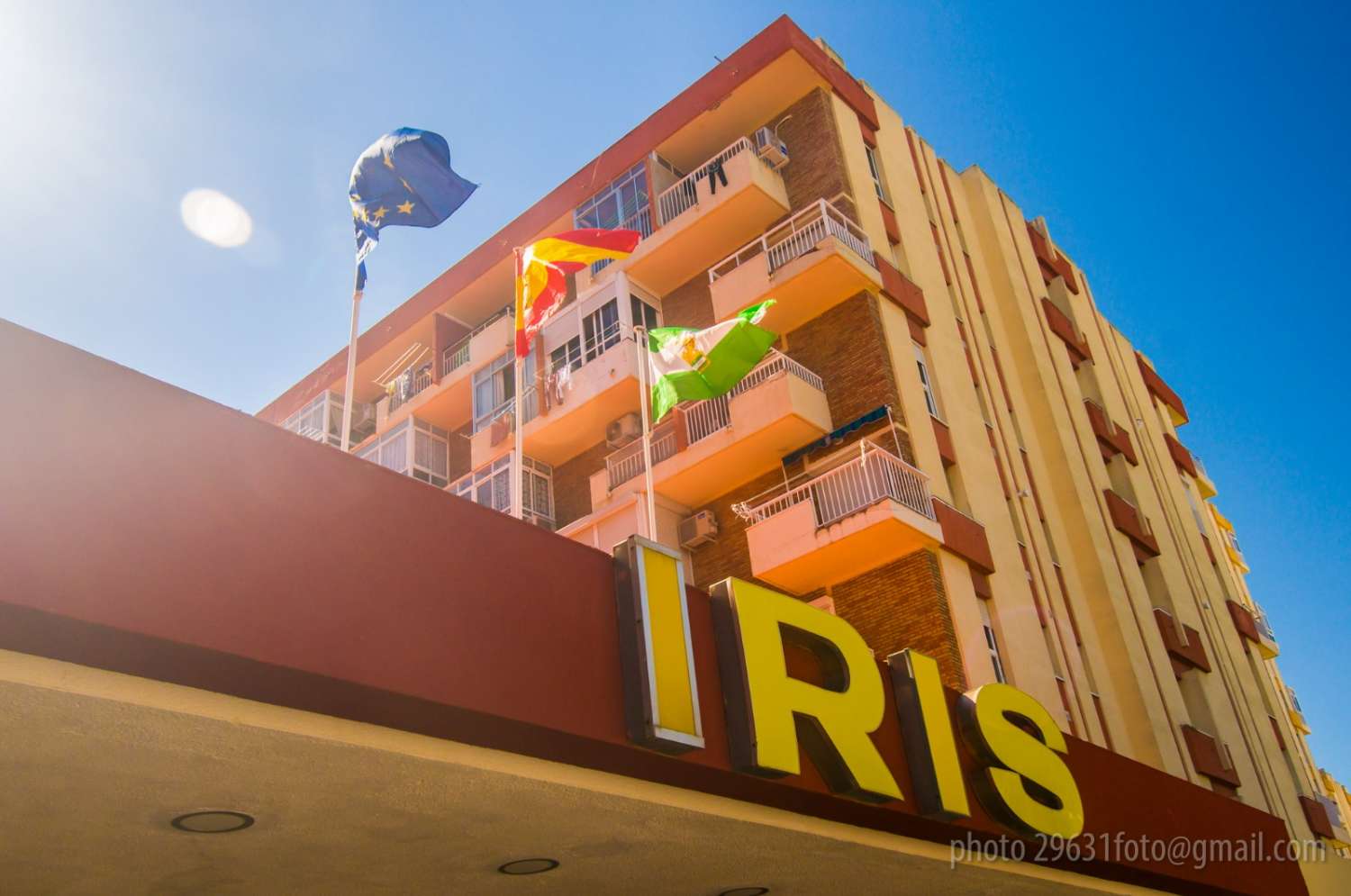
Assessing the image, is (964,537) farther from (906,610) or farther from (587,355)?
(587,355)

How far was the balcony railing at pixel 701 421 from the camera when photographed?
860 inches

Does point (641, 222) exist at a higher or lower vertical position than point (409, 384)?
lower

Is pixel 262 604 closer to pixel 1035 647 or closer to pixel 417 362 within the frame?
pixel 1035 647

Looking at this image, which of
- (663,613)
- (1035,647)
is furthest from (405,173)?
(1035,647)

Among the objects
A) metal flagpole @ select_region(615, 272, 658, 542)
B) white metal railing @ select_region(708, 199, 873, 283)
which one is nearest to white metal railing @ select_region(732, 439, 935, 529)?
metal flagpole @ select_region(615, 272, 658, 542)

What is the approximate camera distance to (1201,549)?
106 feet

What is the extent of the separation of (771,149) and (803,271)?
404 cm

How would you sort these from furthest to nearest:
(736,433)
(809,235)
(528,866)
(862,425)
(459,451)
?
(459,451)
(809,235)
(736,433)
(862,425)
(528,866)

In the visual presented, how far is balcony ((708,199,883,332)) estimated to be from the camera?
2189 cm

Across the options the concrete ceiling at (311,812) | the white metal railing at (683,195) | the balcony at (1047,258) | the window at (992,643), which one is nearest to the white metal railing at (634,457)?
the white metal railing at (683,195)

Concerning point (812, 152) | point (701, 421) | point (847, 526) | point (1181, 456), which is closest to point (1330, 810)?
point (1181, 456)

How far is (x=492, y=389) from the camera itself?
28891 millimetres

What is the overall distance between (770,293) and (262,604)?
16.8 metres

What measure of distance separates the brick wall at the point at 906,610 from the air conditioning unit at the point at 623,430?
6.48 meters
